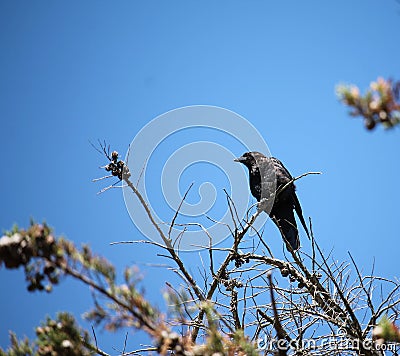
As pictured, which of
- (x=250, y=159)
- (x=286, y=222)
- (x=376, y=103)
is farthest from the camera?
(x=250, y=159)

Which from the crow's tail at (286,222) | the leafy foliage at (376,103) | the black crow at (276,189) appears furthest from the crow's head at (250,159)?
the leafy foliage at (376,103)

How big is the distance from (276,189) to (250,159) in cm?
77

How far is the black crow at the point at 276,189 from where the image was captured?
5.48 meters

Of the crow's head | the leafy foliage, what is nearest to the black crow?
the crow's head

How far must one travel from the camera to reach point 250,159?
20.8 ft

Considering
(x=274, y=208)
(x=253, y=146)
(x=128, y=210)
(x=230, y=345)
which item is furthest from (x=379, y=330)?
(x=253, y=146)

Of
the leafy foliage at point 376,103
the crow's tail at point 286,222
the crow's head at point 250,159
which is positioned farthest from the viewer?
the crow's head at point 250,159

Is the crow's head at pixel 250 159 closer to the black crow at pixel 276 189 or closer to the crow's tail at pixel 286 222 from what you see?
the black crow at pixel 276 189

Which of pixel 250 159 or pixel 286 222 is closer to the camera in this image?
pixel 286 222

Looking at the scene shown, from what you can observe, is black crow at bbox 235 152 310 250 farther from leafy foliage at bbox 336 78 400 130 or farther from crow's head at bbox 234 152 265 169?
leafy foliage at bbox 336 78 400 130

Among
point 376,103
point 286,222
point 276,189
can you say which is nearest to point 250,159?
point 276,189

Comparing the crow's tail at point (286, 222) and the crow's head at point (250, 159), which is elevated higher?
the crow's head at point (250, 159)

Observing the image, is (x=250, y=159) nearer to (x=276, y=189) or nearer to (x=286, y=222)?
(x=276, y=189)

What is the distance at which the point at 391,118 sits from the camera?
4.16ft
